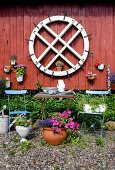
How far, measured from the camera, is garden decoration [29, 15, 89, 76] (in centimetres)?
845

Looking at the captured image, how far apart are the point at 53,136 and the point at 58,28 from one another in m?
3.36

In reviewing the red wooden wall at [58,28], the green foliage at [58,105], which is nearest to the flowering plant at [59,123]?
the green foliage at [58,105]

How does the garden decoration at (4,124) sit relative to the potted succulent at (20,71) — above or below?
below

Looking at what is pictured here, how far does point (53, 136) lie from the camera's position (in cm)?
626

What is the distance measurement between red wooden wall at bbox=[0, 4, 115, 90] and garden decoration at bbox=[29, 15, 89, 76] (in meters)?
0.19

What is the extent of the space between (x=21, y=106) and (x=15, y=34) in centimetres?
194

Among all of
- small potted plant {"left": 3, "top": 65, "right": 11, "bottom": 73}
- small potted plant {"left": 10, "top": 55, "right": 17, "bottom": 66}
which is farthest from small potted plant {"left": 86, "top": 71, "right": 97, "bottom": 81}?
small potted plant {"left": 3, "top": 65, "right": 11, "bottom": 73}

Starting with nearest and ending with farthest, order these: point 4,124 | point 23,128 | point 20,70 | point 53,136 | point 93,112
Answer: point 53,136, point 23,128, point 93,112, point 4,124, point 20,70

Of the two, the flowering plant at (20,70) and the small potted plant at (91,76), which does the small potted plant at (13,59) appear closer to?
the flowering plant at (20,70)

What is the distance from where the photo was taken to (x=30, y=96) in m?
8.73

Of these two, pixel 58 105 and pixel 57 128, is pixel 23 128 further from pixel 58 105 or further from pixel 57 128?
pixel 58 105

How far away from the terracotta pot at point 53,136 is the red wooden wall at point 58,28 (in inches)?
99.0

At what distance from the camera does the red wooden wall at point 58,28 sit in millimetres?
8555

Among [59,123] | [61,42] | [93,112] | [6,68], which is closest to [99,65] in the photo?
[61,42]
